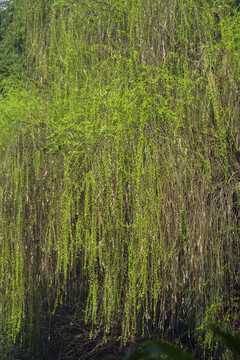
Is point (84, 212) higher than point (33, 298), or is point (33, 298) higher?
point (84, 212)

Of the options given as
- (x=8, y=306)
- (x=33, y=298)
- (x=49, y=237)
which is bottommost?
(x=33, y=298)

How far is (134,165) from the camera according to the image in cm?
293

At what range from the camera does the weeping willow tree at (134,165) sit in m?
2.88

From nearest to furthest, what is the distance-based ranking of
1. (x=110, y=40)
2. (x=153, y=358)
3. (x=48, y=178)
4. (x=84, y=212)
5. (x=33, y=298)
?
(x=153, y=358), (x=84, y=212), (x=48, y=178), (x=110, y=40), (x=33, y=298)

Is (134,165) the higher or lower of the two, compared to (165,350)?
lower

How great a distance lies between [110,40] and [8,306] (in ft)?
6.31

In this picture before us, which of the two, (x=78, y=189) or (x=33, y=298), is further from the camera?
(x=33, y=298)

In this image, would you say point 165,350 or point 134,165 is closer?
point 165,350

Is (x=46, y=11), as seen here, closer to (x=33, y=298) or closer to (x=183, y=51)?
(x=183, y=51)

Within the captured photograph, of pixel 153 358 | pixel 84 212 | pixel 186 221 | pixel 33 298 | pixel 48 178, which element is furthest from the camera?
pixel 33 298

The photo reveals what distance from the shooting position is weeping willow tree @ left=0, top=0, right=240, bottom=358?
9.46 feet

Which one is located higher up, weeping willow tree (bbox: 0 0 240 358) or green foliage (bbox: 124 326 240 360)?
green foliage (bbox: 124 326 240 360)

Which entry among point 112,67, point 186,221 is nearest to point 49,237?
point 186,221

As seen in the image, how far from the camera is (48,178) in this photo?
3.30 metres
